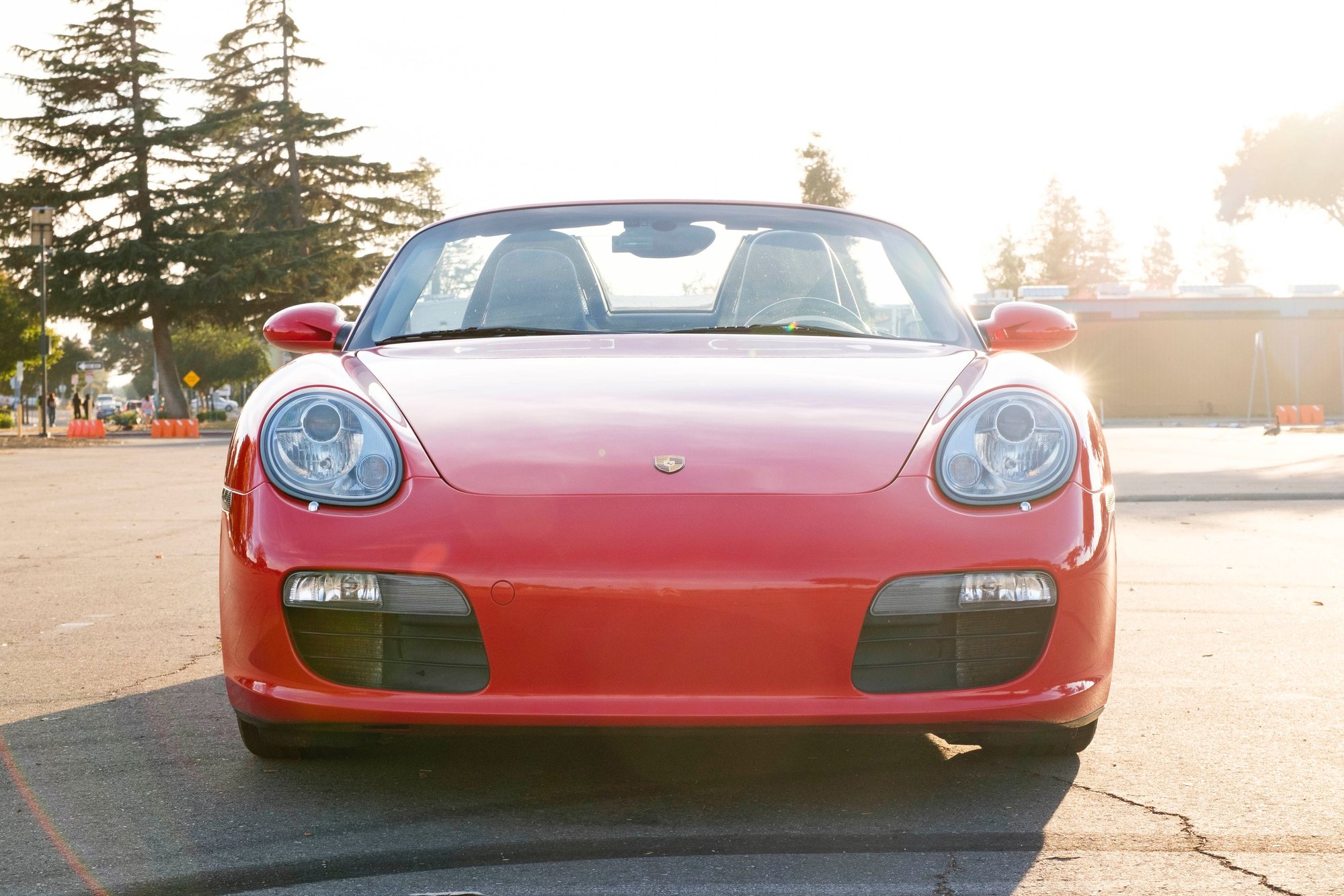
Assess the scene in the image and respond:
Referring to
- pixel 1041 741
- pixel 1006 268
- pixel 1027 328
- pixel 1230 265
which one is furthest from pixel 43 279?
pixel 1230 265

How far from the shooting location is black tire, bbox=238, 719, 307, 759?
3.12m

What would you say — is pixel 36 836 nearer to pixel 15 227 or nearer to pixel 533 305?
pixel 533 305

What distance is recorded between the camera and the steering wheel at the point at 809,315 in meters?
3.73

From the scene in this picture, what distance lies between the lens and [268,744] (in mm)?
3189

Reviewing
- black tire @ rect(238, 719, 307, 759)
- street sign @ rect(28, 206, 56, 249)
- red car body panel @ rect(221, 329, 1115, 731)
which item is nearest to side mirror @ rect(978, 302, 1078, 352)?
red car body panel @ rect(221, 329, 1115, 731)

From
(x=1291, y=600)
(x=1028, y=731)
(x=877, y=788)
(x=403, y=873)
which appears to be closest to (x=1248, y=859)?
(x=1028, y=731)

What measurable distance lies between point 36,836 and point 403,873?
2.68ft

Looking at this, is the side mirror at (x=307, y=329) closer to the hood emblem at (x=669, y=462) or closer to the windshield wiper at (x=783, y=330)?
the windshield wiper at (x=783, y=330)

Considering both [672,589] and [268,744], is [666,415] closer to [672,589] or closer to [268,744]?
[672,589]

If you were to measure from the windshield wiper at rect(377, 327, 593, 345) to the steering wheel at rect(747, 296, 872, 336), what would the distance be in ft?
1.62

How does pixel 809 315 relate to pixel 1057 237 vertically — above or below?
above

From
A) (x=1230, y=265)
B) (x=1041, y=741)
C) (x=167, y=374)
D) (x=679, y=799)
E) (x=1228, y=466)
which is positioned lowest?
(x=1230, y=265)

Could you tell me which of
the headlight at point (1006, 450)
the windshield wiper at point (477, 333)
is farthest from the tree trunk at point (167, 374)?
the headlight at point (1006, 450)

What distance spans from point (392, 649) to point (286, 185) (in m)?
48.9
